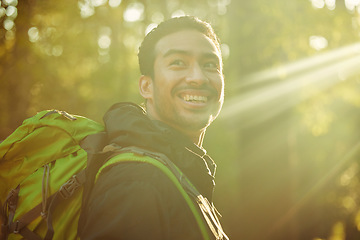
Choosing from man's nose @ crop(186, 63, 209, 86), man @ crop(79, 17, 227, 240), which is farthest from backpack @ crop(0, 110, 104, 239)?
man's nose @ crop(186, 63, 209, 86)

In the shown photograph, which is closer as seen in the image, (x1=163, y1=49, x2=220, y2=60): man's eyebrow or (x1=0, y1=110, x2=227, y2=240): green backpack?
(x1=0, y1=110, x2=227, y2=240): green backpack

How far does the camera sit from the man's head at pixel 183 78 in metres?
2.73

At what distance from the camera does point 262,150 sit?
6.28 metres

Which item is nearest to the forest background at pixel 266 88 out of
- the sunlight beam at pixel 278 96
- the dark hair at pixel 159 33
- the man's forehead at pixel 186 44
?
the sunlight beam at pixel 278 96

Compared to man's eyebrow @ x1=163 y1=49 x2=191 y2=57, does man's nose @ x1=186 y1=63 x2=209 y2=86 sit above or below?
below

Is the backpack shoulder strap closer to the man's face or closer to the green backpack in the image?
the green backpack

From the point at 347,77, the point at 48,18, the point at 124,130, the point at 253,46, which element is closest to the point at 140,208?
the point at 124,130

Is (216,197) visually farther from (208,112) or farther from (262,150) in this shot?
(208,112)

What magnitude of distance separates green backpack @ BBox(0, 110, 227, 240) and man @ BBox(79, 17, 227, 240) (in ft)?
0.10

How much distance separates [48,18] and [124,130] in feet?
31.2

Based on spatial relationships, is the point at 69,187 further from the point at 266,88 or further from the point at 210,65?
the point at 266,88

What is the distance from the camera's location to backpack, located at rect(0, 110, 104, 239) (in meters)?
1.98

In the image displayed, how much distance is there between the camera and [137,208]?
1.69m

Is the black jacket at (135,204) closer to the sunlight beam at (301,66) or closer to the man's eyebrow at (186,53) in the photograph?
the man's eyebrow at (186,53)
